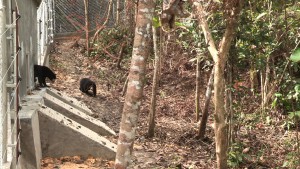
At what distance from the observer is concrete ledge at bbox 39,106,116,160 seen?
291 inches

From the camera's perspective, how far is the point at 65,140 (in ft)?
24.8

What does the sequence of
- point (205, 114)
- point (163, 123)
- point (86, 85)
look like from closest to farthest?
point (205, 114) < point (163, 123) < point (86, 85)

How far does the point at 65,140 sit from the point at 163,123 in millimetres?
4910

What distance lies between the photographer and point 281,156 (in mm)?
9055

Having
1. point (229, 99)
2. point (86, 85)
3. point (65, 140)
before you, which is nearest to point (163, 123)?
point (86, 85)

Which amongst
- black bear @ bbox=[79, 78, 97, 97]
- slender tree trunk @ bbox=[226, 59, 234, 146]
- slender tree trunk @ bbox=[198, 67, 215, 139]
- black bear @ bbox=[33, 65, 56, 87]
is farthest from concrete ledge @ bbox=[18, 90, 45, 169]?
black bear @ bbox=[79, 78, 97, 97]

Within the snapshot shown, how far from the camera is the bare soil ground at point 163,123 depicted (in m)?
8.48

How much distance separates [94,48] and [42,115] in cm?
1258

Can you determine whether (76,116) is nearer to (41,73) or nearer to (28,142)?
(41,73)

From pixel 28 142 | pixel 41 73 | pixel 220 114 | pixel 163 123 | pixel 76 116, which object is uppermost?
pixel 41 73

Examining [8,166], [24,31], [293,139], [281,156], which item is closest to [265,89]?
[293,139]

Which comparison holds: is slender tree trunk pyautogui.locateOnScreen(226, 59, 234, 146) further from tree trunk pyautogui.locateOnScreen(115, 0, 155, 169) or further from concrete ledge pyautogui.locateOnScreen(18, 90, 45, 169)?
concrete ledge pyautogui.locateOnScreen(18, 90, 45, 169)

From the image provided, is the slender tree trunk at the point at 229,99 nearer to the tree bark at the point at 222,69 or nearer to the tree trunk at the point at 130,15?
the tree bark at the point at 222,69

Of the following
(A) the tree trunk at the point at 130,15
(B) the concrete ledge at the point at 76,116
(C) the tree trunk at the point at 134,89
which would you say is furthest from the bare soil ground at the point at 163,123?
(C) the tree trunk at the point at 134,89
